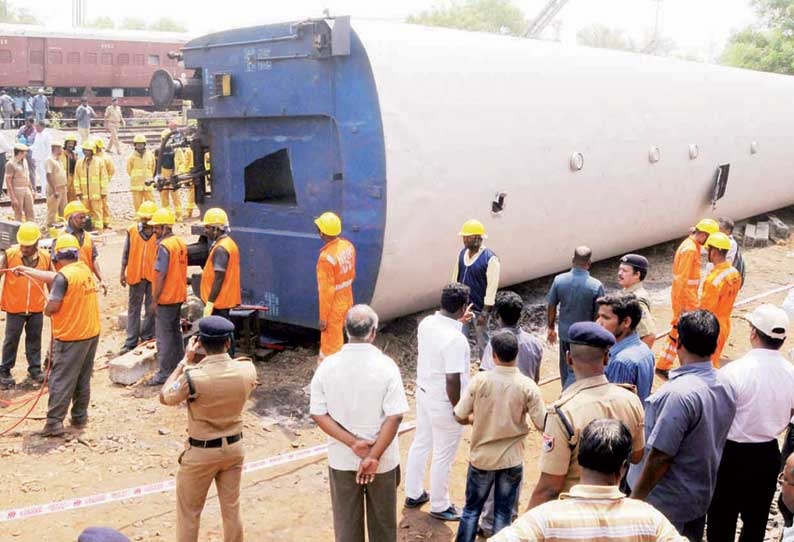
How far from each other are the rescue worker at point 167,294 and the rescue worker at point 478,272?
273 cm

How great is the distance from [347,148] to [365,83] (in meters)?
0.62

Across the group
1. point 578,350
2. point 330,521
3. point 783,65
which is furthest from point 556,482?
point 783,65

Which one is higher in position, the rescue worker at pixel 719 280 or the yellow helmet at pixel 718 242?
the yellow helmet at pixel 718 242

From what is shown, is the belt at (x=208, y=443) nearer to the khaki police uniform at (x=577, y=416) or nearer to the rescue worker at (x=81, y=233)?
the khaki police uniform at (x=577, y=416)

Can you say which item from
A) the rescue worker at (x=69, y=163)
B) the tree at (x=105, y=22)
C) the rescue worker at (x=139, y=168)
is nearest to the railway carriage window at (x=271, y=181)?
the rescue worker at (x=139, y=168)

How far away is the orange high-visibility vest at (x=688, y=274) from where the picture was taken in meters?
8.02

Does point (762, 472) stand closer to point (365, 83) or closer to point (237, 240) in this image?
point (365, 83)

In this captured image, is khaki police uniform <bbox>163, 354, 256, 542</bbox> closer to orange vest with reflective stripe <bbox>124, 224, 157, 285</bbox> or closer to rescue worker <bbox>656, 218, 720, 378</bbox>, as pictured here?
orange vest with reflective stripe <bbox>124, 224, 157, 285</bbox>

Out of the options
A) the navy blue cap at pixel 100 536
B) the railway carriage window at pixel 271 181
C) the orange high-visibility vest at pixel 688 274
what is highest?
the railway carriage window at pixel 271 181

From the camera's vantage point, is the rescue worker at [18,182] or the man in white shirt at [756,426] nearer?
the man in white shirt at [756,426]

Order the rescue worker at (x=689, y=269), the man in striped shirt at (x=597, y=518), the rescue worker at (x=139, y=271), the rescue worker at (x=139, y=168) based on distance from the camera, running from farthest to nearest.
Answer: the rescue worker at (x=139, y=168)
the rescue worker at (x=139, y=271)
the rescue worker at (x=689, y=269)
the man in striped shirt at (x=597, y=518)

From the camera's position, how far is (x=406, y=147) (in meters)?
7.34

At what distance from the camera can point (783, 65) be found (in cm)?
2883

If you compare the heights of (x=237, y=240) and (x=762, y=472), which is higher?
(x=237, y=240)
